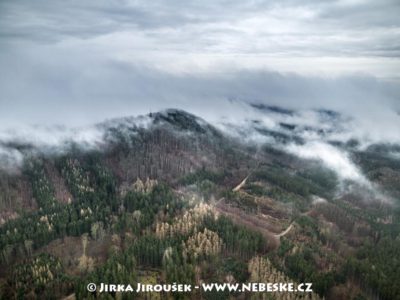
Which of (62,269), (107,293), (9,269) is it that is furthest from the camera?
(9,269)

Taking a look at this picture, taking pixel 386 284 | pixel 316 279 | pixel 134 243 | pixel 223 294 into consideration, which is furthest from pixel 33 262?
pixel 386 284

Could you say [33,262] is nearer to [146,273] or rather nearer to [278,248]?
[146,273]

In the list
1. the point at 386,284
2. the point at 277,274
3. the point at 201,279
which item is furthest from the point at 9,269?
the point at 386,284

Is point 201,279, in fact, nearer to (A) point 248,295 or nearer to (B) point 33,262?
(A) point 248,295

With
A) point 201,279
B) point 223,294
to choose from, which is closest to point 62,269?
point 201,279

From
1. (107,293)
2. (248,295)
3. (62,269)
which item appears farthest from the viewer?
(62,269)

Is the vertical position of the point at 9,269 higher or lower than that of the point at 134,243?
lower

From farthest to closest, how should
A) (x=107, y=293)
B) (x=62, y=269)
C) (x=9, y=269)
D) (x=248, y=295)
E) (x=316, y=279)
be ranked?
(x=9, y=269) < (x=62, y=269) < (x=316, y=279) < (x=248, y=295) < (x=107, y=293)

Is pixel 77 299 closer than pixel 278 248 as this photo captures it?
Yes

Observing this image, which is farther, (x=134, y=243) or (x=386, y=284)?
(x=134, y=243)
